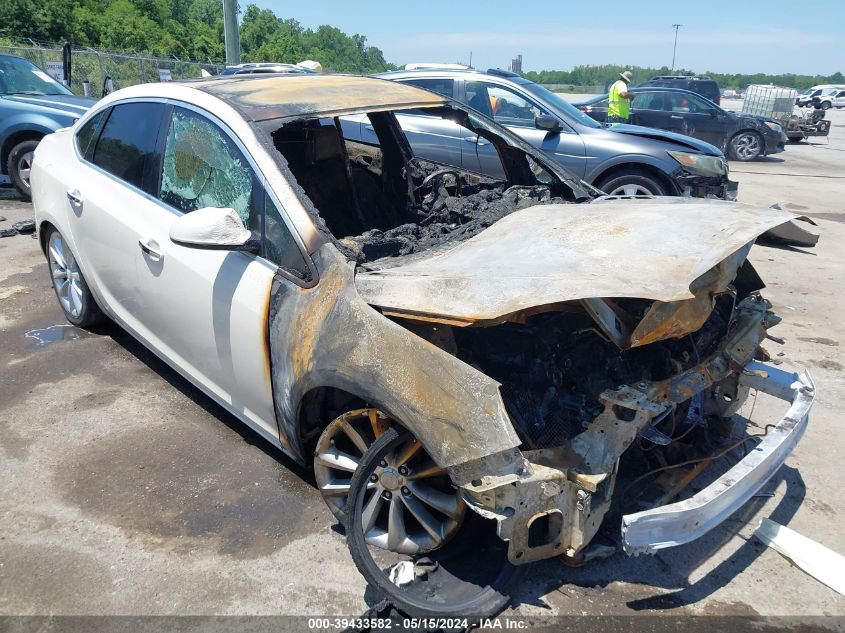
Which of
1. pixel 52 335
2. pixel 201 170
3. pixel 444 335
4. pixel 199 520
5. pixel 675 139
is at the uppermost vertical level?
pixel 675 139

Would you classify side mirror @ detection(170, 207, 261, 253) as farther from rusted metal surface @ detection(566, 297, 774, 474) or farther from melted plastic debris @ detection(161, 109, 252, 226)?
rusted metal surface @ detection(566, 297, 774, 474)

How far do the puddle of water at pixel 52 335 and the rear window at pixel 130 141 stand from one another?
1421 millimetres

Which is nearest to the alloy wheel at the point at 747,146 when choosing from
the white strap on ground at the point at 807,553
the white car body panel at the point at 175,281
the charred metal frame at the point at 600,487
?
the white strap on ground at the point at 807,553

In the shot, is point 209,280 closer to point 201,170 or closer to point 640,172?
point 201,170

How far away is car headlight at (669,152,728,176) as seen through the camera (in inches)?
289

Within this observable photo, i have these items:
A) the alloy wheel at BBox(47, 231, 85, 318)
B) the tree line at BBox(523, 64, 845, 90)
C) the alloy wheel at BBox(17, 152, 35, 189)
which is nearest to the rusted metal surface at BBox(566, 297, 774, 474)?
the alloy wheel at BBox(47, 231, 85, 318)

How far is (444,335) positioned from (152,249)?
170 centimetres

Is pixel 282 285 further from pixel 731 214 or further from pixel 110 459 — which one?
pixel 731 214

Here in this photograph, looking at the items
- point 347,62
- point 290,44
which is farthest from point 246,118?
point 347,62

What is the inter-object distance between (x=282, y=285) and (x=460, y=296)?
31.8 inches

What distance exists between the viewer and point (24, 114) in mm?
8625

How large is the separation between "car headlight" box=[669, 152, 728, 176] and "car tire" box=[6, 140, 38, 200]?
7.89 meters

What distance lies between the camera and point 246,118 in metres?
3.13

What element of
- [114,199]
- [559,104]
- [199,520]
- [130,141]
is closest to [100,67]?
[559,104]
